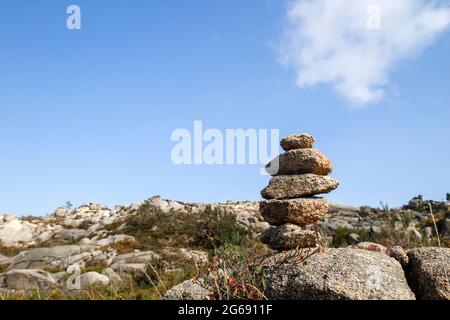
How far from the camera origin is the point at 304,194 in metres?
10.4

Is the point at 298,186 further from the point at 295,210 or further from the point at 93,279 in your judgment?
the point at 93,279

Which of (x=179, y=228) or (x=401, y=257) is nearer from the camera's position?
(x=401, y=257)

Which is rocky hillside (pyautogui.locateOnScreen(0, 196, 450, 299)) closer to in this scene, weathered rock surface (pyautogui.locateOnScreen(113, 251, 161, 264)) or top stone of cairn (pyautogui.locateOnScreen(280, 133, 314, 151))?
weathered rock surface (pyautogui.locateOnScreen(113, 251, 161, 264))

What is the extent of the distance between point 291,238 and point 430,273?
111 inches

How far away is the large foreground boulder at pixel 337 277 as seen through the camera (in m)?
8.37

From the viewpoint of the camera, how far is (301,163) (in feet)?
34.8

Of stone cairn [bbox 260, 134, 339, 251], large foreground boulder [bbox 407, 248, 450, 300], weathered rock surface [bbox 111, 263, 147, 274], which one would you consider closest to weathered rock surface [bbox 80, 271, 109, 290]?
weathered rock surface [bbox 111, 263, 147, 274]

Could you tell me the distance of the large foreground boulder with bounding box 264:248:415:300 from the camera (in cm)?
837

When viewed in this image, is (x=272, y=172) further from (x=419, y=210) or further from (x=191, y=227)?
(x=419, y=210)

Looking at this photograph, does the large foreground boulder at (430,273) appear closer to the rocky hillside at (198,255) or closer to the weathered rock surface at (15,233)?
the rocky hillside at (198,255)

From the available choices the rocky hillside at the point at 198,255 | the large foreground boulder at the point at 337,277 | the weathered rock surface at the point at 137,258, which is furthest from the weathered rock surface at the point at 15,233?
the large foreground boulder at the point at 337,277

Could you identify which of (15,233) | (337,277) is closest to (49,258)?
(15,233)

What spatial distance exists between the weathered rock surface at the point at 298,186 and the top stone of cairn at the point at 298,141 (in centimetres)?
79
